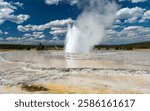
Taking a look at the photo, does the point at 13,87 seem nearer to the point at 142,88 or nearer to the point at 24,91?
the point at 24,91

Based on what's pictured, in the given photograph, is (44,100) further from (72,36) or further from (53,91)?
(72,36)

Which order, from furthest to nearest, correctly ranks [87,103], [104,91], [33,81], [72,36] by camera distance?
1. [72,36]
2. [33,81]
3. [104,91]
4. [87,103]

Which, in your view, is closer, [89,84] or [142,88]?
[142,88]

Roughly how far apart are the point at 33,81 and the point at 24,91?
106 inches

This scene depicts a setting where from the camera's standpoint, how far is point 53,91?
1252cm

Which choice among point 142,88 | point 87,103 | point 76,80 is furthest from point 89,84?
point 87,103

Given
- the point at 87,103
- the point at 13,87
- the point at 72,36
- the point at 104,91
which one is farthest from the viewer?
the point at 72,36

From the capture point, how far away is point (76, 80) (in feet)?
51.1

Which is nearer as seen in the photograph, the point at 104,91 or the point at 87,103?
the point at 87,103

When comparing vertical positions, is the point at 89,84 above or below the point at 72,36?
below

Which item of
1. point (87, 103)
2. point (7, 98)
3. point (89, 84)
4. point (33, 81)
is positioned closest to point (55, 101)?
point (87, 103)

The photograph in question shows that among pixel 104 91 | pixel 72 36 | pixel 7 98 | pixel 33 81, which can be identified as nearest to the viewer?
pixel 7 98

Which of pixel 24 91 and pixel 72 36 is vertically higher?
pixel 72 36

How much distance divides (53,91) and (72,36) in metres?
54.8
